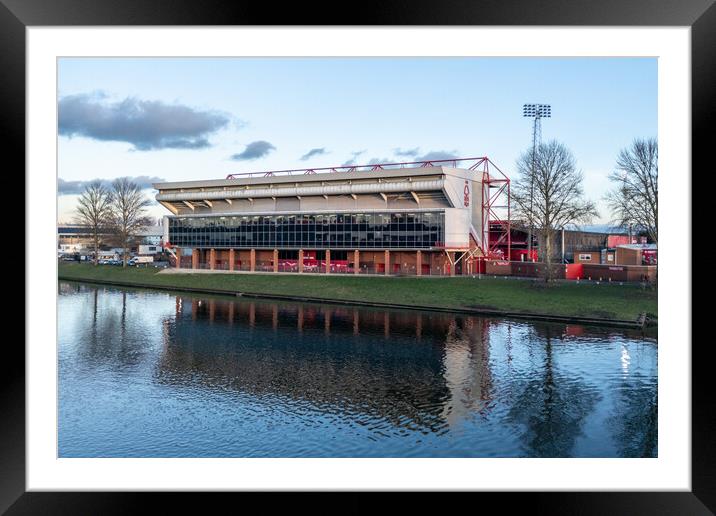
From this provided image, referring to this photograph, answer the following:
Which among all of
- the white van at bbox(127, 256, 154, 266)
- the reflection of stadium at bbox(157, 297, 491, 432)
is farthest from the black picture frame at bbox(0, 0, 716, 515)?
the white van at bbox(127, 256, 154, 266)

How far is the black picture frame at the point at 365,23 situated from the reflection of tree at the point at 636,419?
23.0ft

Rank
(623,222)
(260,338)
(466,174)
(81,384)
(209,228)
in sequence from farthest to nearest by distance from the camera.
A: (209,228) → (466,174) → (623,222) → (260,338) → (81,384)

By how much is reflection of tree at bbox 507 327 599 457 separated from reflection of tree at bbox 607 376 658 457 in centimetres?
83

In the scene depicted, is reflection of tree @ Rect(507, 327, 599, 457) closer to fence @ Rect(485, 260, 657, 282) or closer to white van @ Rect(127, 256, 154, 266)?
fence @ Rect(485, 260, 657, 282)

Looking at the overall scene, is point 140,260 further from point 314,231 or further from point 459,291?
point 459,291

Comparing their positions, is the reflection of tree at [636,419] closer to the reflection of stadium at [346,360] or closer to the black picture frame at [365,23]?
the reflection of stadium at [346,360]

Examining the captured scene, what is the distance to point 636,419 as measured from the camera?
15.3 meters

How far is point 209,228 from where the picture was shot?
63.8 meters

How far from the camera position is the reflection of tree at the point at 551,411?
44.6 feet

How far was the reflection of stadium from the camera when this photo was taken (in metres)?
17.4
